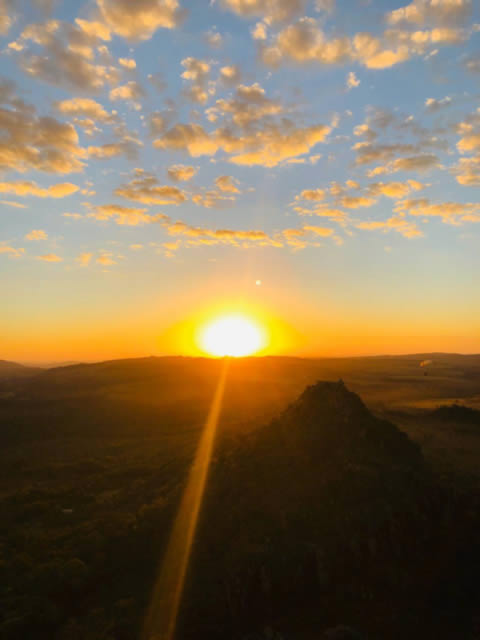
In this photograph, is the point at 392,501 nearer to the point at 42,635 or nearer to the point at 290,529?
the point at 290,529

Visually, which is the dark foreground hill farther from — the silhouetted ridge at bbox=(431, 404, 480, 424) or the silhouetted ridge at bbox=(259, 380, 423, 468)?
the silhouetted ridge at bbox=(431, 404, 480, 424)

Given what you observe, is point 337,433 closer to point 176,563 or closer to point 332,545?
point 332,545

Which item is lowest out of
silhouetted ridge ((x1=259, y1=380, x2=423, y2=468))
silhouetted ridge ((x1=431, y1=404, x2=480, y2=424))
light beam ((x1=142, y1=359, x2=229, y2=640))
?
light beam ((x1=142, y1=359, x2=229, y2=640))

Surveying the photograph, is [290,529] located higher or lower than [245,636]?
higher

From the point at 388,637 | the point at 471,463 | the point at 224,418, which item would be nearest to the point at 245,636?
the point at 388,637

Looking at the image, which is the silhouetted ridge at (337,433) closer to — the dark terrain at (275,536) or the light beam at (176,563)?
the dark terrain at (275,536)

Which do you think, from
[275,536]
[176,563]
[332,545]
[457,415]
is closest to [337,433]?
[332,545]

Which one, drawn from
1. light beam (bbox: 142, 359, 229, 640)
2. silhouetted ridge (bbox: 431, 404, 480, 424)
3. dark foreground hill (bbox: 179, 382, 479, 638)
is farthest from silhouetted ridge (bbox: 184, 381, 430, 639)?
silhouetted ridge (bbox: 431, 404, 480, 424)

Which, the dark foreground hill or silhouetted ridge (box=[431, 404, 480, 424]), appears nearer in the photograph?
the dark foreground hill

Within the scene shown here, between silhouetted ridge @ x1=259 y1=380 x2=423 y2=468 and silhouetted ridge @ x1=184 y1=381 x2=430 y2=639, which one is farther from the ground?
silhouetted ridge @ x1=259 y1=380 x2=423 y2=468

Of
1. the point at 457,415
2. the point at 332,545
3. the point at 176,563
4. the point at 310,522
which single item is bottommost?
the point at 176,563

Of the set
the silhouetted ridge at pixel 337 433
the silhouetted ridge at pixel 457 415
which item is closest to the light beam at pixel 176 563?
the silhouetted ridge at pixel 337 433
